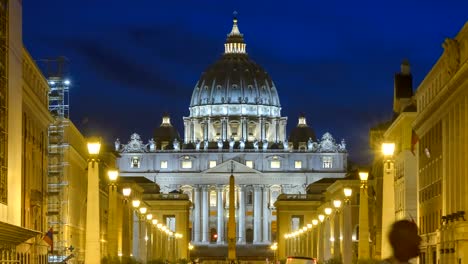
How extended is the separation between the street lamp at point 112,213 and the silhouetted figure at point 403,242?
34.4m

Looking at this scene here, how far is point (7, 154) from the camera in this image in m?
38.8

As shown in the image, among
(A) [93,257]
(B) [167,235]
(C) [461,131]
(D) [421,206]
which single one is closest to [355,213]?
(B) [167,235]

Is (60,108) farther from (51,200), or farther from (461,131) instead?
(461,131)

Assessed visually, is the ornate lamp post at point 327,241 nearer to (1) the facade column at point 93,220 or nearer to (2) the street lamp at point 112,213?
(2) the street lamp at point 112,213

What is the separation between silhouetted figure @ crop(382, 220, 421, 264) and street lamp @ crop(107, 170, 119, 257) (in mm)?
34408

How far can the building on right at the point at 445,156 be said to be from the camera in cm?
5219

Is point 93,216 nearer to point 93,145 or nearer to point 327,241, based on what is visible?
point 93,145

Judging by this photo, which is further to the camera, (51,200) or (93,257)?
(51,200)

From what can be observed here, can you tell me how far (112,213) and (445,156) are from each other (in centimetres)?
1588

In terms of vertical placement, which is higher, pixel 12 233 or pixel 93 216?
pixel 93 216

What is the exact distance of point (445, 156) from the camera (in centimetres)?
5906

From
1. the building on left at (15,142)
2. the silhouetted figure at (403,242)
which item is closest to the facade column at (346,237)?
the building on left at (15,142)

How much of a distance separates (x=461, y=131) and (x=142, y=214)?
3820cm

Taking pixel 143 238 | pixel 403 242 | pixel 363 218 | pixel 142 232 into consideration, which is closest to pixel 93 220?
pixel 363 218
